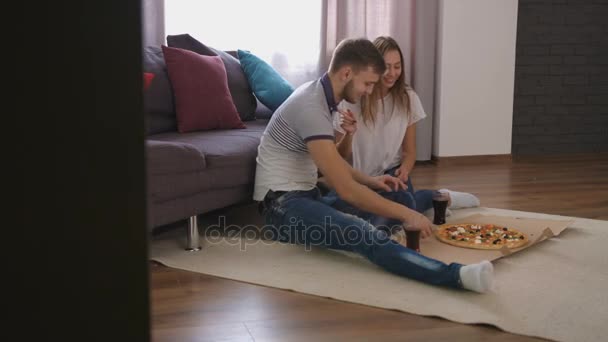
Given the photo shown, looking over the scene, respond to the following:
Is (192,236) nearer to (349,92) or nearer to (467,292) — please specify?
(349,92)

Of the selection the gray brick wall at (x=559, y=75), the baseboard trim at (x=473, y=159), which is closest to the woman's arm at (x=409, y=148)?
the baseboard trim at (x=473, y=159)

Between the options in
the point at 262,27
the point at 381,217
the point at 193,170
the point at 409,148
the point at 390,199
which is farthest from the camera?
the point at 262,27

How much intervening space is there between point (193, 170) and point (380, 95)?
0.93 m

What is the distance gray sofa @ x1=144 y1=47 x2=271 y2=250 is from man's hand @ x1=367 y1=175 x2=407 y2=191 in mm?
504

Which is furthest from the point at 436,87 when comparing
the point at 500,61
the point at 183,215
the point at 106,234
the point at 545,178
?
the point at 106,234

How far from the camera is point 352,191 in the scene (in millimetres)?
2342

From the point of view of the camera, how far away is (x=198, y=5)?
4320mm

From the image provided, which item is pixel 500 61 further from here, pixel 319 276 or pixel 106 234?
pixel 106 234

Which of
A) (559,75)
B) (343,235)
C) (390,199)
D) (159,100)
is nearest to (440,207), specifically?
(390,199)

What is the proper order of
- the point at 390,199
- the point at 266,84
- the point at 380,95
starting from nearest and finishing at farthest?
the point at 390,199 → the point at 380,95 → the point at 266,84

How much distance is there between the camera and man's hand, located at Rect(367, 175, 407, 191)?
2742 millimetres

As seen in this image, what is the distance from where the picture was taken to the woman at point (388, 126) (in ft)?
9.64

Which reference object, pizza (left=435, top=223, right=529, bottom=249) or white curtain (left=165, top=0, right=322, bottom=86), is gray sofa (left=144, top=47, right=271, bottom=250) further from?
white curtain (left=165, top=0, right=322, bottom=86)

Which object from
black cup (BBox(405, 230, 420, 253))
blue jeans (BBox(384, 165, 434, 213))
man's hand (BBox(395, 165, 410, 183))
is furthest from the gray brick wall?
black cup (BBox(405, 230, 420, 253))
